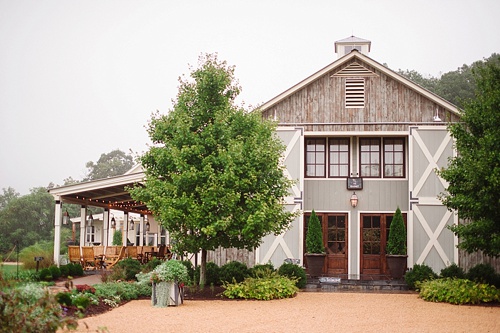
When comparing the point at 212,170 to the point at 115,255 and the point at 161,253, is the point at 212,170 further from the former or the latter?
the point at 161,253

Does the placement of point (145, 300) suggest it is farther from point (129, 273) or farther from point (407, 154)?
point (407, 154)

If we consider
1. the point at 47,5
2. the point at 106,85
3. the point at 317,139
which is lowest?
the point at 317,139

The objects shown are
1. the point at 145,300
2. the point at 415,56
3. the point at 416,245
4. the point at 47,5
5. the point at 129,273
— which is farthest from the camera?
the point at 415,56

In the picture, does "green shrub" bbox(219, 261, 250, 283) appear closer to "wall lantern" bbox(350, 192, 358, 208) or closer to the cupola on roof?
"wall lantern" bbox(350, 192, 358, 208)

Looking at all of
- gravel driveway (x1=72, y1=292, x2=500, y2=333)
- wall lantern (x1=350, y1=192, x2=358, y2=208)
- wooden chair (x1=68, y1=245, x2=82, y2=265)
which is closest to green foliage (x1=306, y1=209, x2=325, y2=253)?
wall lantern (x1=350, y1=192, x2=358, y2=208)

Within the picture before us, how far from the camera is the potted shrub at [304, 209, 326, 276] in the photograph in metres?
18.2

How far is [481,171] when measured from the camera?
43.6 feet

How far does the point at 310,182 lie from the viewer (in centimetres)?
1991

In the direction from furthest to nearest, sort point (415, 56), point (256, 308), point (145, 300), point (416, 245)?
point (415, 56), point (416, 245), point (145, 300), point (256, 308)

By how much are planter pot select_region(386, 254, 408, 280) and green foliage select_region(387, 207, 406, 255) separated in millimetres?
158

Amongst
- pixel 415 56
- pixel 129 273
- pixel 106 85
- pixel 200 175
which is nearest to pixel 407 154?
pixel 200 175

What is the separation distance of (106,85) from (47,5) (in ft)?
30.2

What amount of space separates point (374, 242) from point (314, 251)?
2.48 meters

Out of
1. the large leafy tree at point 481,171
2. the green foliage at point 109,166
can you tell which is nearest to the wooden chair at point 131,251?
the large leafy tree at point 481,171
